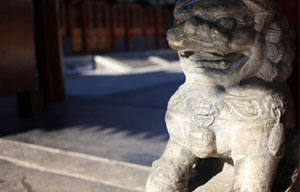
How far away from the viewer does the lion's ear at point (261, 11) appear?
1.25 m

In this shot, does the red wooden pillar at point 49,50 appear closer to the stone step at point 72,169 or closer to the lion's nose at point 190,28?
the stone step at point 72,169

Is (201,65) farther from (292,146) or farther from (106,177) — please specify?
(106,177)

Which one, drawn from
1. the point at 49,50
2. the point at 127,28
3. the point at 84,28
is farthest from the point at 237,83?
the point at 127,28

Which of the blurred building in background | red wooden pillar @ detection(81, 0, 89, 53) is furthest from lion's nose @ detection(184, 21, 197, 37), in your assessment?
red wooden pillar @ detection(81, 0, 89, 53)

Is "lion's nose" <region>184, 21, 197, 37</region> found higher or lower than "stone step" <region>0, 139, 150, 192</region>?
higher

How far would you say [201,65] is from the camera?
133cm

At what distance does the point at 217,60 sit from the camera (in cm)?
131

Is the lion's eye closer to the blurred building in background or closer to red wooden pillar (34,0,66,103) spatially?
red wooden pillar (34,0,66,103)

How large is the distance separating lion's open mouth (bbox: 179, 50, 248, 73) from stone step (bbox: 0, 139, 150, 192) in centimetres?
83

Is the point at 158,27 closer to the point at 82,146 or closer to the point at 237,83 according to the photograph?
the point at 82,146

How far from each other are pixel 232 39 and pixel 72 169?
1.35 metres

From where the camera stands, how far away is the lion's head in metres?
1.24

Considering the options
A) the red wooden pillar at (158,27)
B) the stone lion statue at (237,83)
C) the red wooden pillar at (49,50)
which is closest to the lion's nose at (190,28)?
the stone lion statue at (237,83)

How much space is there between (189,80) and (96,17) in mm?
13018
